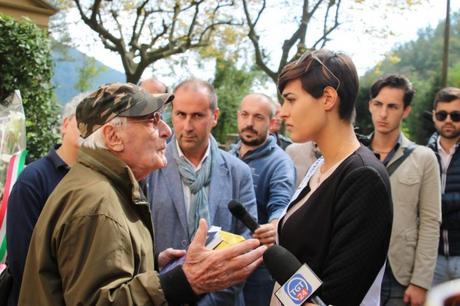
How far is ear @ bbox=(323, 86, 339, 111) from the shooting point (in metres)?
1.93

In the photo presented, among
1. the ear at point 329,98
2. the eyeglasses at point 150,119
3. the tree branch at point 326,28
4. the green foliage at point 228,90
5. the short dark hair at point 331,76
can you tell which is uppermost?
the tree branch at point 326,28

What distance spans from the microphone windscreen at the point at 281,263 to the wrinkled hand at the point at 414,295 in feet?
6.31

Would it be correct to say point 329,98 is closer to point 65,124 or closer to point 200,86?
point 200,86

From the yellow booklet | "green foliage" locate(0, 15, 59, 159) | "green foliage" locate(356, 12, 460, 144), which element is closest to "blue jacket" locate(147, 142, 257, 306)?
the yellow booklet

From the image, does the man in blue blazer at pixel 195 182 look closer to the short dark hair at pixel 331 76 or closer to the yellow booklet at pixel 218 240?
the yellow booklet at pixel 218 240

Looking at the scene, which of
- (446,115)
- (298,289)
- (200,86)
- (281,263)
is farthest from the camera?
(446,115)

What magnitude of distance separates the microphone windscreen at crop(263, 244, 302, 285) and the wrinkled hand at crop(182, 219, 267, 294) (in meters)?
0.20

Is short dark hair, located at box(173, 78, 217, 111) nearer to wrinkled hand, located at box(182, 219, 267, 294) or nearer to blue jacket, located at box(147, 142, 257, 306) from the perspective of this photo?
blue jacket, located at box(147, 142, 257, 306)

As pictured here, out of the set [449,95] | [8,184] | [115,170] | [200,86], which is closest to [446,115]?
[449,95]

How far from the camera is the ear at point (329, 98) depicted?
1934 mm

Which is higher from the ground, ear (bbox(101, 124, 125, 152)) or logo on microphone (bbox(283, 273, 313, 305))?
ear (bbox(101, 124, 125, 152))

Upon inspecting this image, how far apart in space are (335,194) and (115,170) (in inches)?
34.3

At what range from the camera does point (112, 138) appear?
6.75ft

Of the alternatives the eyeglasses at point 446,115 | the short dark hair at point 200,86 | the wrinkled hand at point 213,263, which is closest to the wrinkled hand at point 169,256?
the wrinkled hand at point 213,263
